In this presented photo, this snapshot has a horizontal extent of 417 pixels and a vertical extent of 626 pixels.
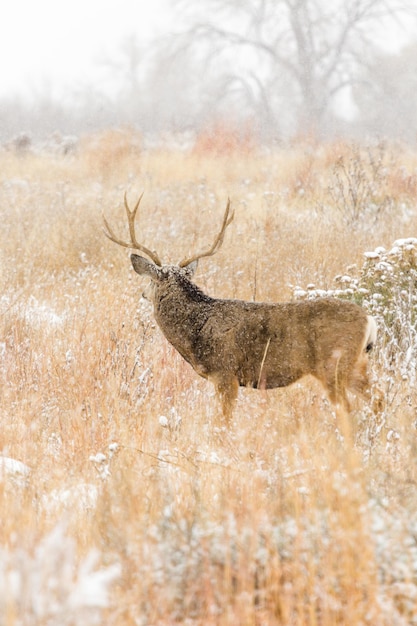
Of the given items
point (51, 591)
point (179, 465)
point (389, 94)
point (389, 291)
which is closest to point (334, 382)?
point (179, 465)

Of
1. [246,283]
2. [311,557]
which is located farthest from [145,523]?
[246,283]

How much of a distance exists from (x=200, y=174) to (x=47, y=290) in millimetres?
6903

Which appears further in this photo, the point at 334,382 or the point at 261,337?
the point at 261,337

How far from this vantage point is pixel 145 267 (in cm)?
431

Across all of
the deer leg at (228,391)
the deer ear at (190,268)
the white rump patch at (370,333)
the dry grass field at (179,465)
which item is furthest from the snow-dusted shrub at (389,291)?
the deer leg at (228,391)

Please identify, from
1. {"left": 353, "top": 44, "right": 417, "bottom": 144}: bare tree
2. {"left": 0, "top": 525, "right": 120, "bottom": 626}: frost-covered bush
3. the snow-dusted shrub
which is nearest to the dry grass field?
{"left": 0, "top": 525, "right": 120, "bottom": 626}: frost-covered bush

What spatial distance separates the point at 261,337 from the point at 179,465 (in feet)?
3.47

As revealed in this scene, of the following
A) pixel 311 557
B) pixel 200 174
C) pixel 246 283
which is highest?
pixel 200 174

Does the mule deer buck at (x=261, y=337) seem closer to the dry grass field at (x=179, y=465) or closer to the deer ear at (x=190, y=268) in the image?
the deer ear at (x=190, y=268)

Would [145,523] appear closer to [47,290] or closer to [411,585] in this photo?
[411,585]

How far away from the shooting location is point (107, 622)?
6.64 feet

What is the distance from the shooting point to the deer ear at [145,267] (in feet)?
14.1

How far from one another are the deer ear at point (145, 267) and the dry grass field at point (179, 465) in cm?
48

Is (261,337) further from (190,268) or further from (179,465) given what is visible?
Result: (179,465)
